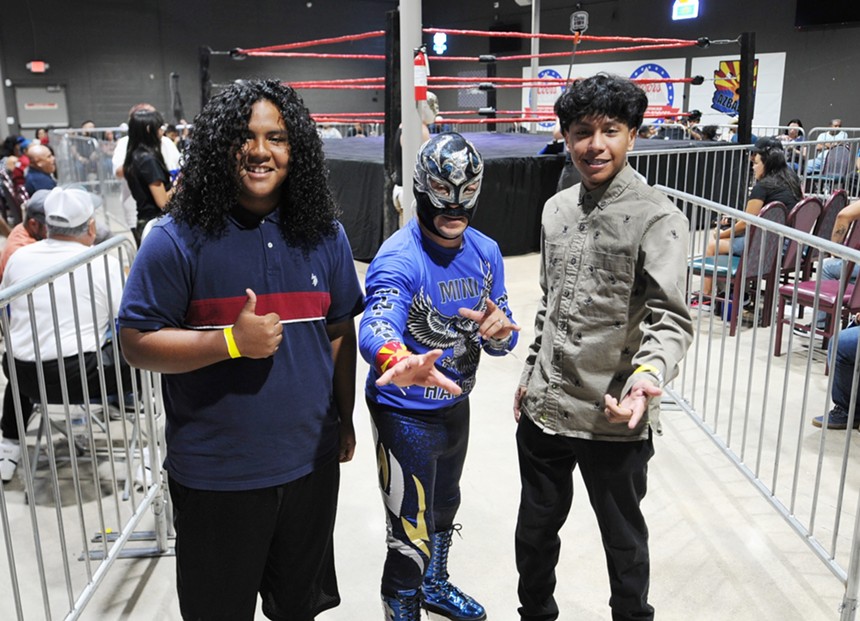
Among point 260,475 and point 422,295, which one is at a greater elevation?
point 422,295

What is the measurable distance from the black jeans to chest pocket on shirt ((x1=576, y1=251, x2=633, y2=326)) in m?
0.28

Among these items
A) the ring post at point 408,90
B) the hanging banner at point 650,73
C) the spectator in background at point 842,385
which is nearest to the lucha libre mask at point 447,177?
the ring post at point 408,90

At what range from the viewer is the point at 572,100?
149 centimetres

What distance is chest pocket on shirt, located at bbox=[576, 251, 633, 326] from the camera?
1.52 metres

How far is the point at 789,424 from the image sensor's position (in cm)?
329

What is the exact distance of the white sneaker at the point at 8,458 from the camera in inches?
110

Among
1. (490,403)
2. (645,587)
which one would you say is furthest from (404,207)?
(645,587)

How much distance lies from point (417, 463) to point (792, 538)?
5.13ft

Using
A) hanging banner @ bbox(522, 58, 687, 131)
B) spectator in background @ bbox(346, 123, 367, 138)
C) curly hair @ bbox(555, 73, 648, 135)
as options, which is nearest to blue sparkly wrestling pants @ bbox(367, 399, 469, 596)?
curly hair @ bbox(555, 73, 648, 135)

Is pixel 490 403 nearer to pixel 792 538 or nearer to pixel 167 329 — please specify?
pixel 792 538

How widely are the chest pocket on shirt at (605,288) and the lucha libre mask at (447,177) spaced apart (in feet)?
0.96

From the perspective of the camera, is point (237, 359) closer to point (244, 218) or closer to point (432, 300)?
point (244, 218)

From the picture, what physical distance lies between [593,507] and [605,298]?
0.48 metres

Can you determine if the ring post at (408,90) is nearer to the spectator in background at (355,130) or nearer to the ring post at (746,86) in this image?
the ring post at (746,86)
